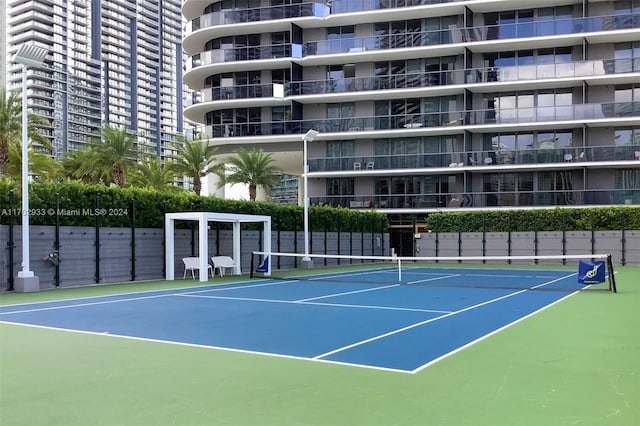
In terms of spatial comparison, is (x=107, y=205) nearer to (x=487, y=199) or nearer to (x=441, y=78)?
(x=487, y=199)

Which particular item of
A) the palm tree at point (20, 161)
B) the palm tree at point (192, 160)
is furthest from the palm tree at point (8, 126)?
the palm tree at point (192, 160)

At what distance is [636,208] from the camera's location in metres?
38.8

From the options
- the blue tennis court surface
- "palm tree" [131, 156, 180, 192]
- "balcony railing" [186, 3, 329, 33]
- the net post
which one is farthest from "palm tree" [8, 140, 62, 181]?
the net post

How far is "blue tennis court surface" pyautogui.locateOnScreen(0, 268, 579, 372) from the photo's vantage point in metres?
9.75

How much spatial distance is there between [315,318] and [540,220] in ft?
103

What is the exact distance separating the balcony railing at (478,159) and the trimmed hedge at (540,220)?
6213 mm

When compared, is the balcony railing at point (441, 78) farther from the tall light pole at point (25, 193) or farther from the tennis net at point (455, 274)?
the tall light pole at point (25, 193)

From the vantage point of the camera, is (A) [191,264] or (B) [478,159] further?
(B) [478,159]

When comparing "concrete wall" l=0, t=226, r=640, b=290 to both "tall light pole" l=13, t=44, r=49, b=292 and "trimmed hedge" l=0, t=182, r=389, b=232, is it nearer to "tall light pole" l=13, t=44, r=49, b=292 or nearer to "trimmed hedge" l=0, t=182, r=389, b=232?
"trimmed hedge" l=0, t=182, r=389, b=232

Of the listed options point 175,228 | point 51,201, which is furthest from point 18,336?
point 175,228

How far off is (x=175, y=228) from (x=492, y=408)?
2156 cm

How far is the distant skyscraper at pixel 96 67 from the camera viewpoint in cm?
15112

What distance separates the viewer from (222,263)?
1061 inches

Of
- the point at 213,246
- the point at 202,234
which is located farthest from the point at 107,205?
the point at 213,246
